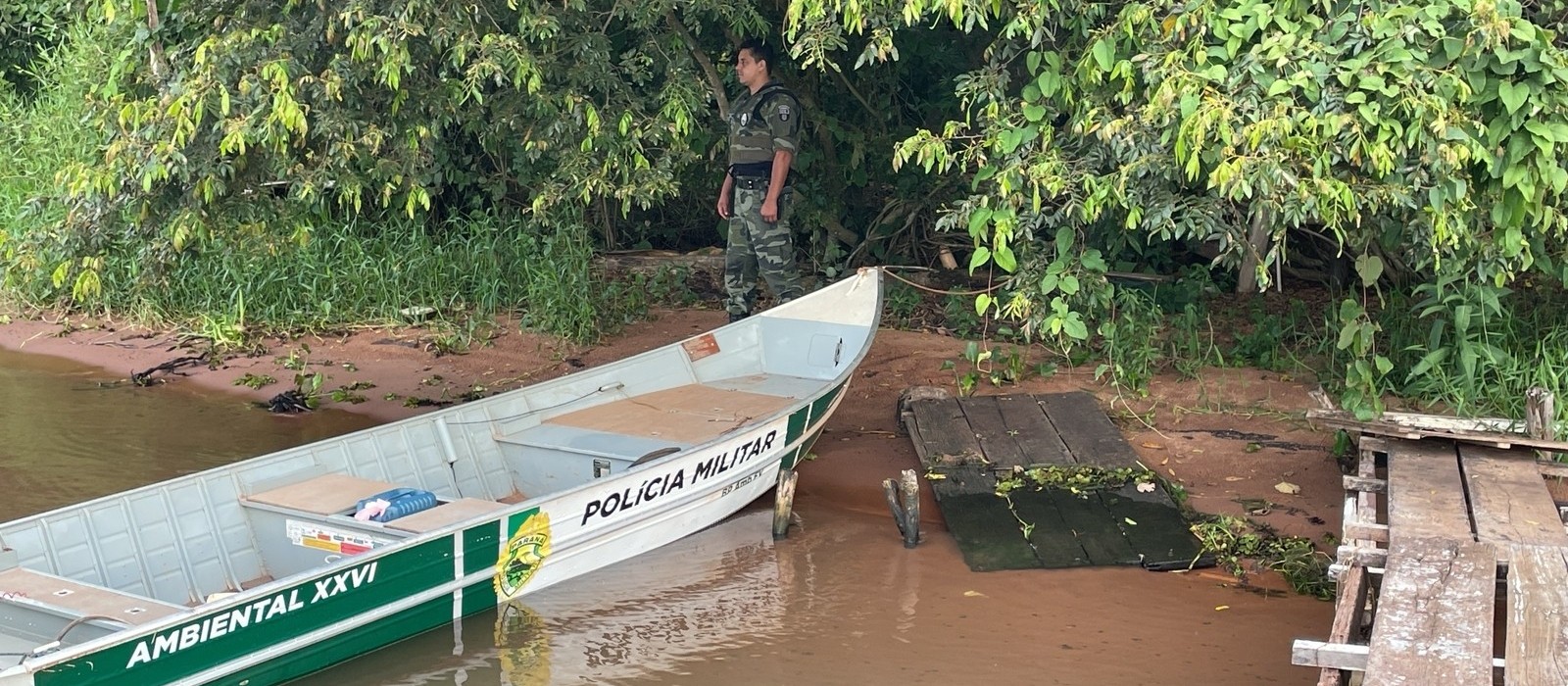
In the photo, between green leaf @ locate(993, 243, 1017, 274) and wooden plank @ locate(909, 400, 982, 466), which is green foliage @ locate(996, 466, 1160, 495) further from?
green leaf @ locate(993, 243, 1017, 274)

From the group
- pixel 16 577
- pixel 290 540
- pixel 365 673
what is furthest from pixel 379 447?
pixel 16 577

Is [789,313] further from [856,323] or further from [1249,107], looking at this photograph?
[1249,107]

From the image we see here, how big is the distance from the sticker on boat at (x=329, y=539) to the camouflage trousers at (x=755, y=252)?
3.97 metres

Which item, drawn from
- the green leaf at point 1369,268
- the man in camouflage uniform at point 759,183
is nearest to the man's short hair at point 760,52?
the man in camouflage uniform at point 759,183

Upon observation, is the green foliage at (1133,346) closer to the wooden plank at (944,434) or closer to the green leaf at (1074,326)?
the green leaf at (1074,326)

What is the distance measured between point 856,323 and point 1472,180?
3.31 metres

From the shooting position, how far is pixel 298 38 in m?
6.71

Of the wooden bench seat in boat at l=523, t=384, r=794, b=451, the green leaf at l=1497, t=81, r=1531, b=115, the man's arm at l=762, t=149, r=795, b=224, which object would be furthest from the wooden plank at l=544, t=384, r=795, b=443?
the green leaf at l=1497, t=81, r=1531, b=115

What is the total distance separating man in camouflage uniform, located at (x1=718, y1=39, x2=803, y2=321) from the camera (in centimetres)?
830

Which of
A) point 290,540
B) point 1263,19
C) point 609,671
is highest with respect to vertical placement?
point 1263,19

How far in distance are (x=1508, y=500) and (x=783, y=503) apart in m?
3.04

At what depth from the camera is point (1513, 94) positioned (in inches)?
206

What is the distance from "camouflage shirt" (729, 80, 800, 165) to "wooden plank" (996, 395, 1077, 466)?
204 cm

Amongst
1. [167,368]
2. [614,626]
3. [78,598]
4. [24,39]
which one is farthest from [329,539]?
[24,39]
